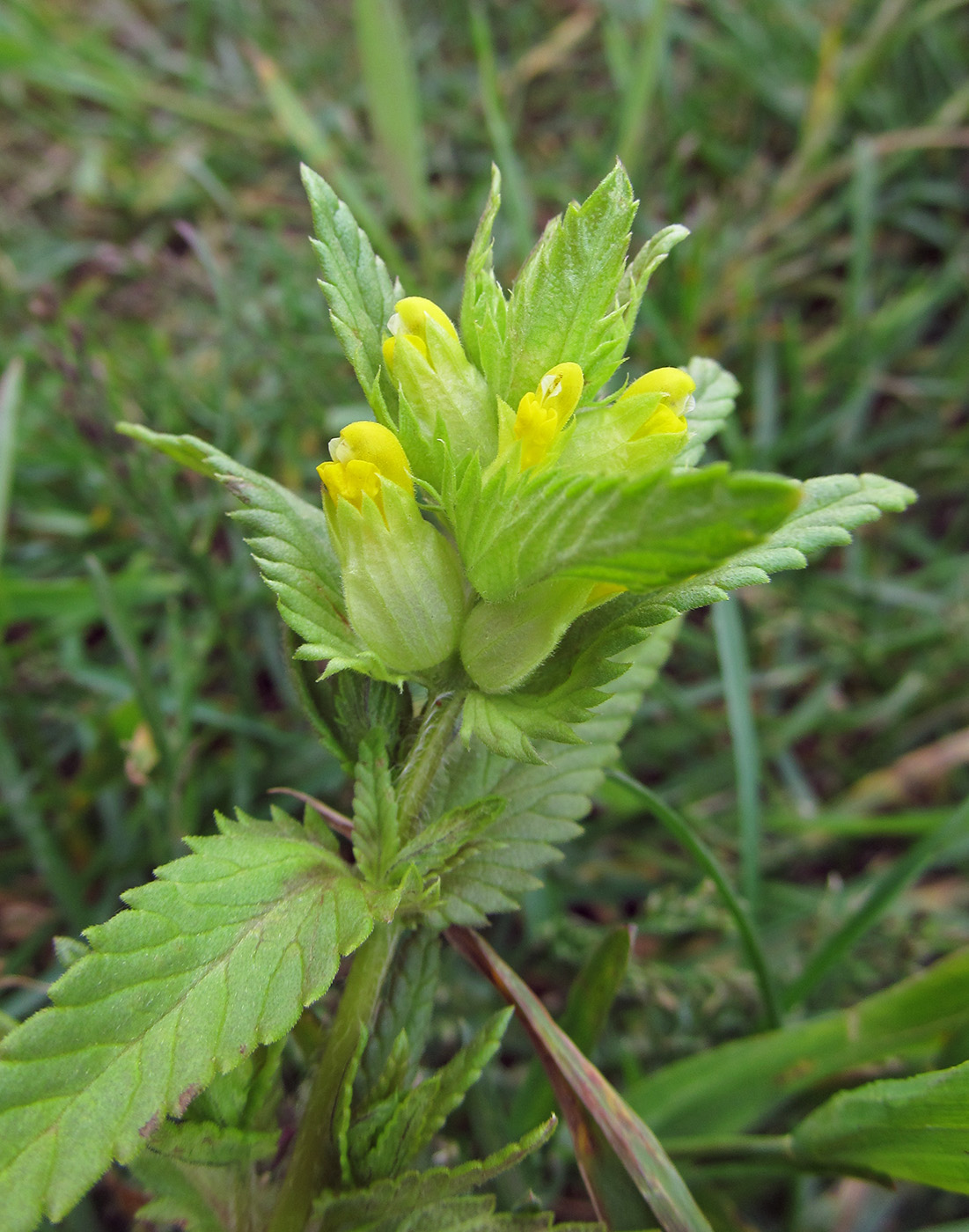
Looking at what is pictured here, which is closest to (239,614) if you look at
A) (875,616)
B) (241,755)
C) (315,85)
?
(241,755)

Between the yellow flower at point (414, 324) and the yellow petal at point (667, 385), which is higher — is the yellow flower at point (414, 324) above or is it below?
above

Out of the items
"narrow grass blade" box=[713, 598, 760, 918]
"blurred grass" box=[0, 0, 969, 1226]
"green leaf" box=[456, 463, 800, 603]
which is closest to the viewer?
"green leaf" box=[456, 463, 800, 603]

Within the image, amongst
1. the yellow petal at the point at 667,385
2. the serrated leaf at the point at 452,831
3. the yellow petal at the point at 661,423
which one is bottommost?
the serrated leaf at the point at 452,831

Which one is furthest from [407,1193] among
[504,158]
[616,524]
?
[504,158]

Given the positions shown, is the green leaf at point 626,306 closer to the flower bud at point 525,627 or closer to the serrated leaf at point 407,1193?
the flower bud at point 525,627

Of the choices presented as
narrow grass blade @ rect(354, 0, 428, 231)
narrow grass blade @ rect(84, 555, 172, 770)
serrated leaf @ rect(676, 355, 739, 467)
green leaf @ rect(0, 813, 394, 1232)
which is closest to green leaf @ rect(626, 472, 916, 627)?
serrated leaf @ rect(676, 355, 739, 467)

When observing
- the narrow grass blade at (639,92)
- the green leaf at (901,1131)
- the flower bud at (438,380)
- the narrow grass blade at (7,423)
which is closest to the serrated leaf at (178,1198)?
the green leaf at (901,1131)

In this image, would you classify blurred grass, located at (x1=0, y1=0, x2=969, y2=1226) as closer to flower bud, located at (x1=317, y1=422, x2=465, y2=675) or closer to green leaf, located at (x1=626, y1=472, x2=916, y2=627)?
flower bud, located at (x1=317, y1=422, x2=465, y2=675)
